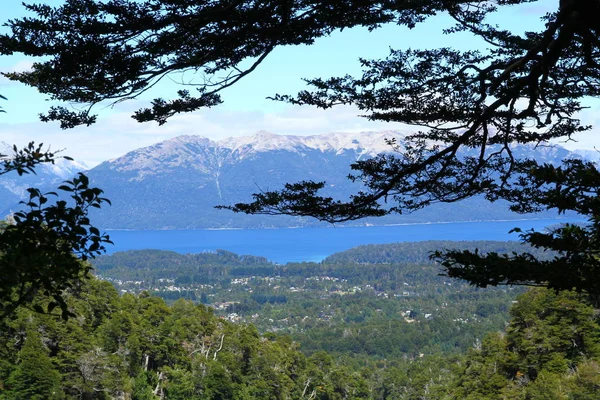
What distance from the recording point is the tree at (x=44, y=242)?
217cm

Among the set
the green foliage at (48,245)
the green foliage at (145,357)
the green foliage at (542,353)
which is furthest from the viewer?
the green foliage at (145,357)

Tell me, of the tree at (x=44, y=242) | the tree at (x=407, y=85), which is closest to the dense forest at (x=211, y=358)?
the tree at (x=407, y=85)

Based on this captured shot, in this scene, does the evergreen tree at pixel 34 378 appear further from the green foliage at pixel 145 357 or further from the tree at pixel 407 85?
the tree at pixel 407 85

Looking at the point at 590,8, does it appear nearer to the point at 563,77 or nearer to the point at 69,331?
the point at 563,77

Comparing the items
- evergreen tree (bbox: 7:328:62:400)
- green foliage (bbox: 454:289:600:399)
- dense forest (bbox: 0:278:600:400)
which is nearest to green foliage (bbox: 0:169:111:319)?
dense forest (bbox: 0:278:600:400)

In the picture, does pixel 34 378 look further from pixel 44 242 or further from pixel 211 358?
pixel 44 242

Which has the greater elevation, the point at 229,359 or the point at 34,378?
the point at 34,378

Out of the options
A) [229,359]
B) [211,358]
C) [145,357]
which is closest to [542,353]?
[229,359]

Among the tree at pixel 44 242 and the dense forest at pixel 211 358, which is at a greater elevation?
the tree at pixel 44 242

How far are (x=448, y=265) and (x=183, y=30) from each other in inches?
88.7

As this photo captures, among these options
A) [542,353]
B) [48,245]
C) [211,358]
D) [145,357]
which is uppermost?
[48,245]

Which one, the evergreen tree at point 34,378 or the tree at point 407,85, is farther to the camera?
the evergreen tree at point 34,378

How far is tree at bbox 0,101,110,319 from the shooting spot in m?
2.17

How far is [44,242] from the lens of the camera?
2.28m
